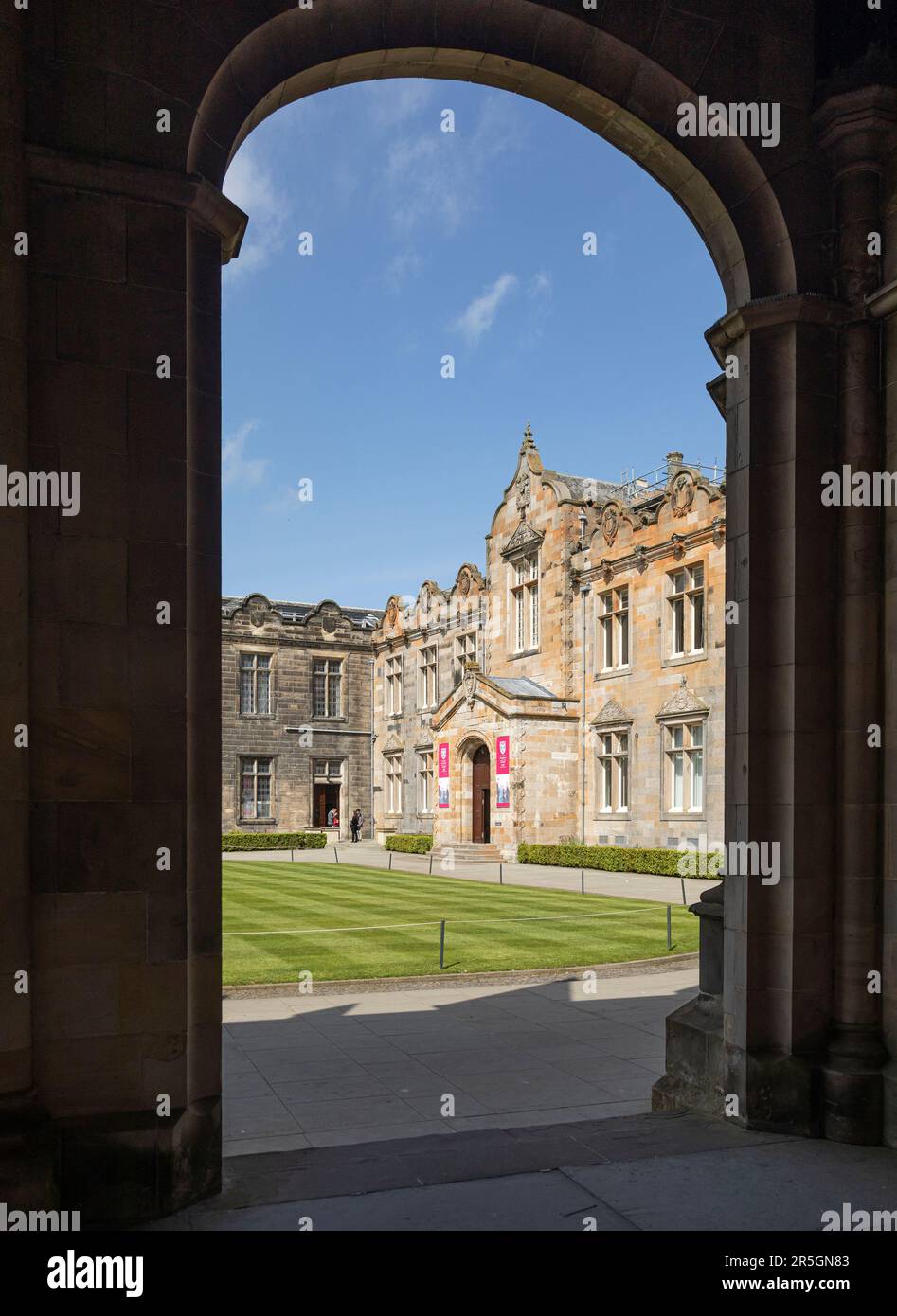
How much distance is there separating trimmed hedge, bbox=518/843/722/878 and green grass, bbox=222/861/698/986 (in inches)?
238

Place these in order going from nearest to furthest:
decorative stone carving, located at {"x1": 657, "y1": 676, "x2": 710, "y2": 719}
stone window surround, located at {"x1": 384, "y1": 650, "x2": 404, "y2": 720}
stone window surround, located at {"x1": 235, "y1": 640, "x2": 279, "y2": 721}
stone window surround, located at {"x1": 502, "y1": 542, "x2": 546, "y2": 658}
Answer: decorative stone carving, located at {"x1": 657, "y1": 676, "x2": 710, "y2": 719} → stone window surround, located at {"x1": 502, "y1": 542, "x2": 546, "y2": 658} → stone window surround, located at {"x1": 235, "y1": 640, "x2": 279, "y2": 721} → stone window surround, located at {"x1": 384, "y1": 650, "x2": 404, "y2": 720}

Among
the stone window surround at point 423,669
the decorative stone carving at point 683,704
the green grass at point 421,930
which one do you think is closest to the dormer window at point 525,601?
the decorative stone carving at point 683,704

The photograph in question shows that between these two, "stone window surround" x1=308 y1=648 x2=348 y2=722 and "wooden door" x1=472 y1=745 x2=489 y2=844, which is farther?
"stone window surround" x1=308 y1=648 x2=348 y2=722

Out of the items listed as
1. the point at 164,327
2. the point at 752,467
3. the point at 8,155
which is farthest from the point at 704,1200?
the point at 8,155

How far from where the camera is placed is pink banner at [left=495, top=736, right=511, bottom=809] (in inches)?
1382

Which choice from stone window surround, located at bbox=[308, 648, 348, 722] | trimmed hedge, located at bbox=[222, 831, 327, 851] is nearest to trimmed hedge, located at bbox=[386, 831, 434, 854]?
trimmed hedge, located at bbox=[222, 831, 327, 851]

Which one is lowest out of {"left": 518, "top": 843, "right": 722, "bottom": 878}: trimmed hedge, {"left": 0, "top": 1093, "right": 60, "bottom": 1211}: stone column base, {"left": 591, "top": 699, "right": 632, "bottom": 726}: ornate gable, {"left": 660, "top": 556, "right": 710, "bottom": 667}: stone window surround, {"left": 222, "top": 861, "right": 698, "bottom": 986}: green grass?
{"left": 518, "top": 843, "right": 722, "bottom": 878}: trimmed hedge

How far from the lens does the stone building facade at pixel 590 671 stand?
30297mm

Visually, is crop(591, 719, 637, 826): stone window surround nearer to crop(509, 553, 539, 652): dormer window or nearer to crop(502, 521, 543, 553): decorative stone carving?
crop(509, 553, 539, 652): dormer window

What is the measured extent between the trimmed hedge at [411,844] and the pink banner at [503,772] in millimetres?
5850

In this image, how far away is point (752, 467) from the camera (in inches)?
267

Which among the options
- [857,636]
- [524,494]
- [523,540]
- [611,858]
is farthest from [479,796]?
[857,636]

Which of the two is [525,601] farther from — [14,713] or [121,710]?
[14,713]
